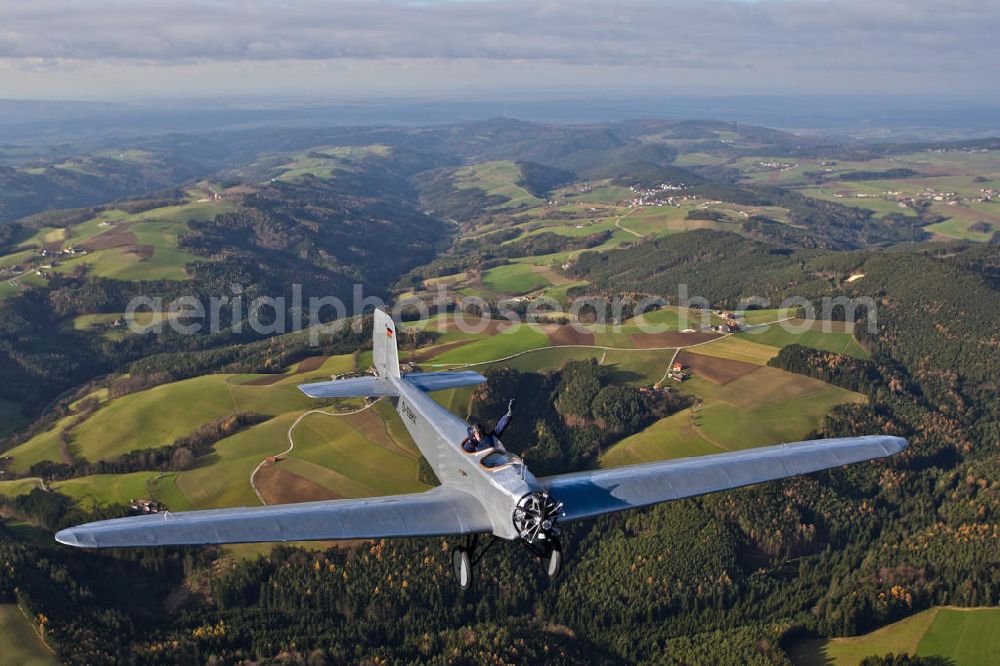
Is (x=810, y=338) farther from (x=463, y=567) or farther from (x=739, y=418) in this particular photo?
(x=463, y=567)

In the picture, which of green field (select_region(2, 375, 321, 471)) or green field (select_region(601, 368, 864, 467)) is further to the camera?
green field (select_region(2, 375, 321, 471))

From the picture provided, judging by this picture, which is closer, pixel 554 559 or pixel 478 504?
pixel 554 559

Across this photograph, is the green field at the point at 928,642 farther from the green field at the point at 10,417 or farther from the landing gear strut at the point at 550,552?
the green field at the point at 10,417

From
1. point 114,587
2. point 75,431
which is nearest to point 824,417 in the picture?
point 114,587

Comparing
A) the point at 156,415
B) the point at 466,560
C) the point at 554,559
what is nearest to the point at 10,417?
the point at 156,415

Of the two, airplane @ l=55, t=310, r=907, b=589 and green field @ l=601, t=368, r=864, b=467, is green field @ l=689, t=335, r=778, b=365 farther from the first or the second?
airplane @ l=55, t=310, r=907, b=589

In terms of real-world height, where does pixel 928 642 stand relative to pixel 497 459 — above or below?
below

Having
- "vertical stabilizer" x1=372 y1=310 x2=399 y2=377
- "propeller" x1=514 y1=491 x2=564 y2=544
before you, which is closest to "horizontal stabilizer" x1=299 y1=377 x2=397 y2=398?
"vertical stabilizer" x1=372 y1=310 x2=399 y2=377
